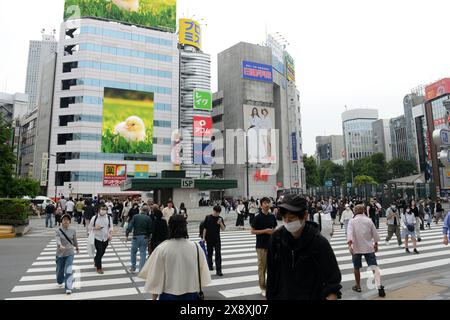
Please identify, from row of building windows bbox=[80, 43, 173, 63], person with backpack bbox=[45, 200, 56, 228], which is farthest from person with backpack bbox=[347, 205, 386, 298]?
row of building windows bbox=[80, 43, 173, 63]

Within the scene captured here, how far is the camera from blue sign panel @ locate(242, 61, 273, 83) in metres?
66.2

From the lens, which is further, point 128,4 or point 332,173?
point 332,173

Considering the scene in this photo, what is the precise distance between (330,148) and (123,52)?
114m

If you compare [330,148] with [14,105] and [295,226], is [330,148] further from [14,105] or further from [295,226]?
[295,226]

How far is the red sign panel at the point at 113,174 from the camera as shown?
183 feet

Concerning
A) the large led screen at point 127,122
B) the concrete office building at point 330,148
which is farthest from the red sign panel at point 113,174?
the concrete office building at point 330,148

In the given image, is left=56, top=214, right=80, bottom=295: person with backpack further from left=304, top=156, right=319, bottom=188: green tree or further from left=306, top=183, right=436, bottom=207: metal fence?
left=304, top=156, right=319, bottom=188: green tree

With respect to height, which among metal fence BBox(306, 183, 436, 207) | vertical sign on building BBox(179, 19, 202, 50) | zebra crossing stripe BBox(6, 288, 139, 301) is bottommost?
zebra crossing stripe BBox(6, 288, 139, 301)

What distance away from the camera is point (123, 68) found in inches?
2377

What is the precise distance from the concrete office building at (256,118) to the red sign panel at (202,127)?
3985mm

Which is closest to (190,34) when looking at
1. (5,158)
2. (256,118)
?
(256,118)

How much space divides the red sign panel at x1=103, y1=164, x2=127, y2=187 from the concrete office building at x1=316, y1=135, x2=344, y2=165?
109151 mm
